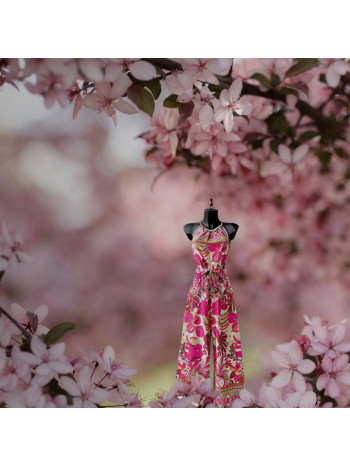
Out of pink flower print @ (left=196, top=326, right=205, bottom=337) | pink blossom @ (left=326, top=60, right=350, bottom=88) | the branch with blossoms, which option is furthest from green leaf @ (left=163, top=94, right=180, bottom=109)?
pink flower print @ (left=196, top=326, right=205, bottom=337)

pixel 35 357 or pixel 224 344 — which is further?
pixel 224 344

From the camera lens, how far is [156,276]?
2.07 meters

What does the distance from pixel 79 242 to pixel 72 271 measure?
0.12 metres

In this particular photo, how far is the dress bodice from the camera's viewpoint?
73.2 inches

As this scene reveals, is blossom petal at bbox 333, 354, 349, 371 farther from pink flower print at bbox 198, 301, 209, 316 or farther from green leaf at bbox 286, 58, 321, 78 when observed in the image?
green leaf at bbox 286, 58, 321, 78

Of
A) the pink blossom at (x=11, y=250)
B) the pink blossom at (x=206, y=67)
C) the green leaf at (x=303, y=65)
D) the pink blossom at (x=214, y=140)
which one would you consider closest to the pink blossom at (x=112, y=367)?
the pink blossom at (x=11, y=250)

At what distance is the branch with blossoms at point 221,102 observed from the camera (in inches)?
66.9

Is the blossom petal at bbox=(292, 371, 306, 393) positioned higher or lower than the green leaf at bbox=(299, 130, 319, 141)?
lower

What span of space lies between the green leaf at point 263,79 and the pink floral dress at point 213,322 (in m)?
0.56

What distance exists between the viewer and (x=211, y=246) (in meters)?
1.86

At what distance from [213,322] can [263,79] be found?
95 cm

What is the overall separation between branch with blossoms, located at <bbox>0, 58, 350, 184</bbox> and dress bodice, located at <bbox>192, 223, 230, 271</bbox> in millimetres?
272
